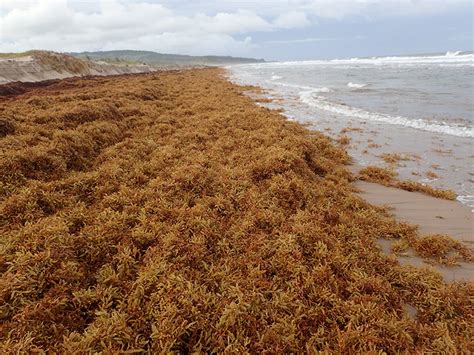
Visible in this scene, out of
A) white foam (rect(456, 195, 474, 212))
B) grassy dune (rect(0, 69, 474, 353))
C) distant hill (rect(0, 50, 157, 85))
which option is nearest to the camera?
grassy dune (rect(0, 69, 474, 353))

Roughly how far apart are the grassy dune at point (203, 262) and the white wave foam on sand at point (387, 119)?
26.9ft

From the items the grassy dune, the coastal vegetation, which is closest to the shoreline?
the coastal vegetation

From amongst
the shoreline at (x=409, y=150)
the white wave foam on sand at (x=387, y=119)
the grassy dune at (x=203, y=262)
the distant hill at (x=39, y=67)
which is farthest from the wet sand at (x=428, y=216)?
the distant hill at (x=39, y=67)

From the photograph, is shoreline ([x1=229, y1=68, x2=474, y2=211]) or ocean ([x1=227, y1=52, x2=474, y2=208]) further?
ocean ([x1=227, y1=52, x2=474, y2=208])

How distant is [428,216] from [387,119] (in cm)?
1063

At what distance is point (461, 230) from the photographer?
5.42 meters

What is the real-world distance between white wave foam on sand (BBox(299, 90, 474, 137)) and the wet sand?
714 centimetres

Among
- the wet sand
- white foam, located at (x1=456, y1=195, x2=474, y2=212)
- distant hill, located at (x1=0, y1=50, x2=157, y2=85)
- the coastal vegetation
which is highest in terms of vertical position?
distant hill, located at (x1=0, y1=50, x2=157, y2=85)

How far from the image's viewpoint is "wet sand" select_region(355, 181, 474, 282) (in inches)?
175

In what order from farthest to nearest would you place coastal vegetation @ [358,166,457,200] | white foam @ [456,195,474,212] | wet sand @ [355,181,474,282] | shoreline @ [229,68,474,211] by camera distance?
shoreline @ [229,68,474,211] → coastal vegetation @ [358,166,457,200] → white foam @ [456,195,474,212] → wet sand @ [355,181,474,282]

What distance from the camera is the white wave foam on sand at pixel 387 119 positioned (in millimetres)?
12008

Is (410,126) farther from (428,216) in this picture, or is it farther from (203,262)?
(203,262)

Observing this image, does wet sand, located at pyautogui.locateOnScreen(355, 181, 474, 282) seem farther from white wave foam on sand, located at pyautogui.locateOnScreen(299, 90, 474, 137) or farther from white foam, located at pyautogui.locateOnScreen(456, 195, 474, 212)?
white wave foam on sand, located at pyautogui.locateOnScreen(299, 90, 474, 137)

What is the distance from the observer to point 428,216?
235 inches
